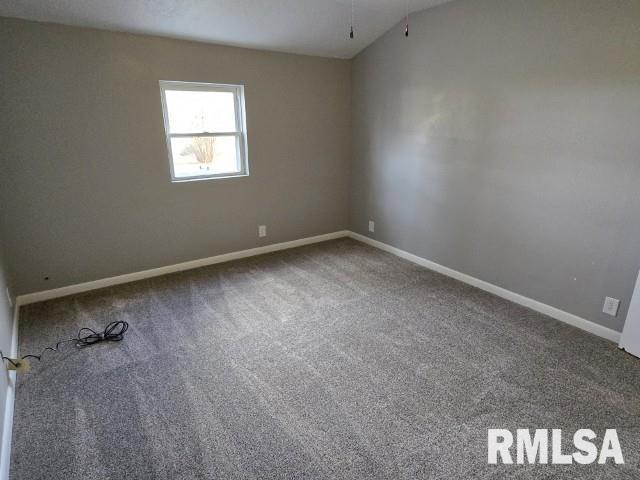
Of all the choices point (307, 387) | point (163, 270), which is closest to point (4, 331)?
point (163, 270)

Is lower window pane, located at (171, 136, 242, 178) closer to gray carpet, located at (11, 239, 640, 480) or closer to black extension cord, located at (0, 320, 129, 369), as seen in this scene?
gray carpet, located at (11, 239, 640, 480)

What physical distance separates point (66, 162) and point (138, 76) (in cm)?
94

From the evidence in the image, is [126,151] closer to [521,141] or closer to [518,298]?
[521,141]

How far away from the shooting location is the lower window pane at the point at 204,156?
357cm

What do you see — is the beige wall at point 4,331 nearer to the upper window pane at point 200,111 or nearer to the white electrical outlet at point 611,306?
the upper window pane at point 200,111

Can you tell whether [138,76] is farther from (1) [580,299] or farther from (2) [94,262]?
(1) [580,299]

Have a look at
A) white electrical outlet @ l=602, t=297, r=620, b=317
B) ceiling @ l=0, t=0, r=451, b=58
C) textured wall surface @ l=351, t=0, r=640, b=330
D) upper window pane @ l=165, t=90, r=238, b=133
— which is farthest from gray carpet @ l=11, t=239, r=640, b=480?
ceiling @ l=0, t=0, r=451, b=58

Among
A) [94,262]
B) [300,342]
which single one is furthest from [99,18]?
[300,342]

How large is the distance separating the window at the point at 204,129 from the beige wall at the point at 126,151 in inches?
3.8

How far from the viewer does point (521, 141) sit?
2799 millimetres

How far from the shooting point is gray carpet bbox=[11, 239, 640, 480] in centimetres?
162

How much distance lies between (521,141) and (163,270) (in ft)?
11.2

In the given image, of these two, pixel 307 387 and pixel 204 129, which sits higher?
pixel 204 129

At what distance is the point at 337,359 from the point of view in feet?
7.57
